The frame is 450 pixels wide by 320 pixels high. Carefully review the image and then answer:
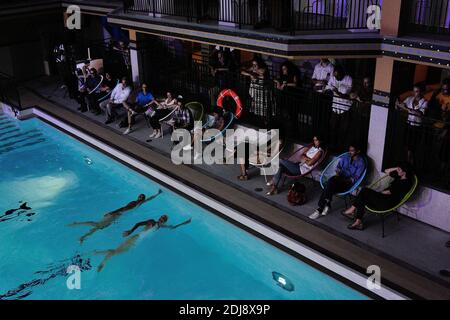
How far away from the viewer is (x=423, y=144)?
29.2ft

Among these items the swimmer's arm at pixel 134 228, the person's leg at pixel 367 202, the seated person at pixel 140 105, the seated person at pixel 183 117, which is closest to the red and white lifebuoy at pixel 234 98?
the seated person at pixel 183 117

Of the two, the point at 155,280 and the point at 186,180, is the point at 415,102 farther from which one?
the point at 155,280

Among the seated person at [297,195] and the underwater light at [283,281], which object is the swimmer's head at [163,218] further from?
the underwater light at [283,281]

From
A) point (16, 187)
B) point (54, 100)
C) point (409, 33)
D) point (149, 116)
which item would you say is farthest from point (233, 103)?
point (54, 100)

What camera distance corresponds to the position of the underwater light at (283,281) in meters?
8.37

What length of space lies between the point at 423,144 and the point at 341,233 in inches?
88.7

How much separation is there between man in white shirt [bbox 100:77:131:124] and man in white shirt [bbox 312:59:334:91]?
Result: 5776mm

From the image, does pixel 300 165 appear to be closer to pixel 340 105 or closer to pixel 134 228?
pixel 340 105

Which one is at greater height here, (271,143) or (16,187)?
(271,143)

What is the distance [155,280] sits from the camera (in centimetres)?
877

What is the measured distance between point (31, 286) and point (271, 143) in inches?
220

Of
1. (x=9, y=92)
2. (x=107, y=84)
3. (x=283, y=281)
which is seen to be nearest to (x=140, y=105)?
(x=107, y=84)

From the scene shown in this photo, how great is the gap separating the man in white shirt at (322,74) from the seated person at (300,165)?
5.14ft
